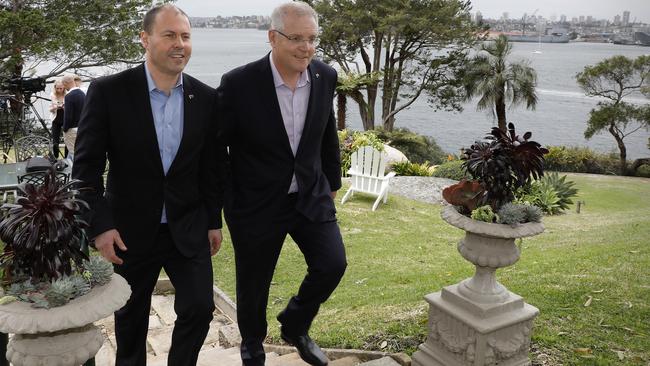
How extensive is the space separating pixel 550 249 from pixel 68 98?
667 cm

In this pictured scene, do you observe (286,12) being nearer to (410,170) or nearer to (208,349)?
(208,349)

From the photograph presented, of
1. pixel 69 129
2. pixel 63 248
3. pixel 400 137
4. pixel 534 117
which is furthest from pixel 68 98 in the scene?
pixel 534 117

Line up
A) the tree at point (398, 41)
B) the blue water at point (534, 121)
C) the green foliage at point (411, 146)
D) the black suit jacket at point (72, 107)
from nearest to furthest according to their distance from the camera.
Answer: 1. the black suit jacket at point (72, 107)
2. the green foliage at point (411, 146)
3. the tree at point (398, 41)
4. the blue water at point (534, 121)

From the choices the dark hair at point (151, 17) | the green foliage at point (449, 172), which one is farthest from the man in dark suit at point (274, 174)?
the green foliage at point (449, 172)

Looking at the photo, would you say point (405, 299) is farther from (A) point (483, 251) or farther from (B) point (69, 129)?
(B) point (69, 129)

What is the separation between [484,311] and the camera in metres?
3.06

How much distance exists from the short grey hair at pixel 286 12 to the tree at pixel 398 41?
25616mm

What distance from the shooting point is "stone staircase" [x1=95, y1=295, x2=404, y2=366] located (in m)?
3.48

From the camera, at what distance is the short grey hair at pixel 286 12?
9.56 ft

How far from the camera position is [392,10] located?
28.0m

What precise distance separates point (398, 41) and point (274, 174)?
29.2 m

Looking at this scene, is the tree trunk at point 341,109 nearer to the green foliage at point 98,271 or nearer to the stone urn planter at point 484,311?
the stone urn planter at point 484,311

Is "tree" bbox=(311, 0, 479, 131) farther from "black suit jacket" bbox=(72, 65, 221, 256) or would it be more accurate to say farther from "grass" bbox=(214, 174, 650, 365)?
"black suit jacket" bbox=(72, 65, 221, 256)

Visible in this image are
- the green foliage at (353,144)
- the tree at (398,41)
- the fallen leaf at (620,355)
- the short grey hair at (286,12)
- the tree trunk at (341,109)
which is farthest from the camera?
the tree at (398,41)
